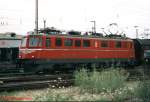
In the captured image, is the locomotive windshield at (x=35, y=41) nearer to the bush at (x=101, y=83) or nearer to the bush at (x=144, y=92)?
the bush at (x=101, y=83)

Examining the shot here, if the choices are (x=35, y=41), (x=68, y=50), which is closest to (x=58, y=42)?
(x=68, y=50)

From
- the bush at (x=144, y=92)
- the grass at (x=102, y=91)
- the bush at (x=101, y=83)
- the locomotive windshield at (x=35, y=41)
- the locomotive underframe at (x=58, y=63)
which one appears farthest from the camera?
the locomotive windshield at (x=35, y=41)

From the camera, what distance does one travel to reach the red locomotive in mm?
24808

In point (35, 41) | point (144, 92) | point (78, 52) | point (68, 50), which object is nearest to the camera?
point (144, 92)

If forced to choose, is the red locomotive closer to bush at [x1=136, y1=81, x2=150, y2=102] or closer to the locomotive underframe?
the locomotive underframe

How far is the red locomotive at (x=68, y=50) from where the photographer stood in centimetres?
2481

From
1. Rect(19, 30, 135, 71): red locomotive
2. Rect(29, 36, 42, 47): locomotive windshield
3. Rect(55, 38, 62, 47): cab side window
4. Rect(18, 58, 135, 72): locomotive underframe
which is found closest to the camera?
Rect(18, 58, 135, 72): locomotive underframe

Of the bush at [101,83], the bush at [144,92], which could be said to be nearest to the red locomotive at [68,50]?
the bush at [101,83]

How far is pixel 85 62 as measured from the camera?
27.9 meters

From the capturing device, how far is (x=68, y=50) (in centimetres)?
2631

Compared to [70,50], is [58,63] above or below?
below

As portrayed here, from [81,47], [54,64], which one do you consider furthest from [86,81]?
[81,47]

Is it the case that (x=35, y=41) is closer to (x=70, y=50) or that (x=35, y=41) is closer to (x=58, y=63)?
(x=58, y=63)

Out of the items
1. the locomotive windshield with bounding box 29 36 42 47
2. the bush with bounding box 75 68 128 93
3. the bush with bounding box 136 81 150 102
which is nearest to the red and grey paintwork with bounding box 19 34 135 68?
the locomotive windshield with bounding box 29 36 42 47
